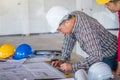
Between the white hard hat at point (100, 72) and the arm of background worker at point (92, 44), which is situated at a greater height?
the arm of background worker at point (92, 44)

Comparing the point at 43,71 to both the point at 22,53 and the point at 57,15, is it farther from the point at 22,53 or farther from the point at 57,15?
the point at 22,53

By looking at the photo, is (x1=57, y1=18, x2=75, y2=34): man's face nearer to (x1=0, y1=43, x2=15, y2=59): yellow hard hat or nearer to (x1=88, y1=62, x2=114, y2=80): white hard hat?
(x1=88, y1=62, x2=114, y2=80): white hard hat

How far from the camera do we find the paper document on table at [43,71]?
1491 millimetres

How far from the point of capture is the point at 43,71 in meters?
1.61

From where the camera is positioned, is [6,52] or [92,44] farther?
[6,52]

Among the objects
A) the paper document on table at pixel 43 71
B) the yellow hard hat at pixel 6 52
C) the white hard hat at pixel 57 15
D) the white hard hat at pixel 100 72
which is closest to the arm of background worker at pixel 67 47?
the paper document on table at pixel 43 71

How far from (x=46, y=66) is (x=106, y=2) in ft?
1.97

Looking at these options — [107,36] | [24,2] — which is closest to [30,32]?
[24,2]

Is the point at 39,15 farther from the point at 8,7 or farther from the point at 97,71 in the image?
the point at 97,71

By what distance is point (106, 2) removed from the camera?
1.54m

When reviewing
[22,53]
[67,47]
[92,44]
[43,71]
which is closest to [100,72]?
[92,44]

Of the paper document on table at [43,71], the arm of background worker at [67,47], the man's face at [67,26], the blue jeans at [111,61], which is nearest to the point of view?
the paper document on table at [43,71]

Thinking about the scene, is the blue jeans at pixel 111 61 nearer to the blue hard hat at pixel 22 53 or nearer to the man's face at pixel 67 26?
the man's face at pixel 67 26

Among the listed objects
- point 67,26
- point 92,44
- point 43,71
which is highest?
point 67,26
